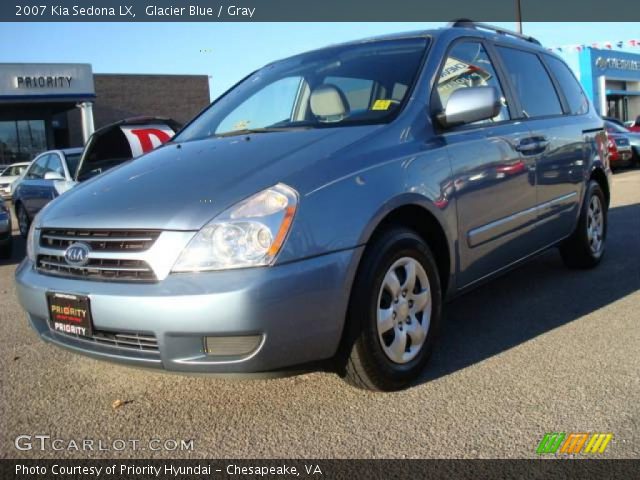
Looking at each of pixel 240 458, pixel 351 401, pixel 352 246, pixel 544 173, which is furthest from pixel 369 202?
pixel 544 173

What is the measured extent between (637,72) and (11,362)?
42.9 meters

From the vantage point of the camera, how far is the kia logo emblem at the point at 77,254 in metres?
2.64

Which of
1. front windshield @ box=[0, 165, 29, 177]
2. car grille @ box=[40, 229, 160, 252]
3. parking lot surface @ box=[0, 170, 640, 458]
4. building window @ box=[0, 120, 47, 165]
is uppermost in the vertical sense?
building window @ box=[0, 120, 47, 165]

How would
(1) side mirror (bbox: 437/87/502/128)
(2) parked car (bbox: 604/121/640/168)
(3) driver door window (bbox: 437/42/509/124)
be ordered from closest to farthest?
(1) side mirror (bbox: 437/87/502/128) < (3) driver door window (bbox: 437/42/509/124) < (2) parked car (bbox: 604/121/640/168)

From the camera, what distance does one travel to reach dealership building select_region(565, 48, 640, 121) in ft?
108

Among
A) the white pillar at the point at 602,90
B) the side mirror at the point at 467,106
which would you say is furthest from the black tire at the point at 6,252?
the white pillar at the point at 602,90

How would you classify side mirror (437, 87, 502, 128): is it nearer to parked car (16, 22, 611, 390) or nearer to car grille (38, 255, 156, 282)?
parked car (16, 22, 611, 390)

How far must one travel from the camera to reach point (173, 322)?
238cm

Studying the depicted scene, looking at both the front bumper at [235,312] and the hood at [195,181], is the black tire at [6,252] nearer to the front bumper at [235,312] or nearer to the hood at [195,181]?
the hood at [195,181]

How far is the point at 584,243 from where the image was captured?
4.98m

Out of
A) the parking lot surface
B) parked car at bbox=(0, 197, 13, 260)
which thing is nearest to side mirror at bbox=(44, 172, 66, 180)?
parked car at bbox=(0, 197, 13, 260)

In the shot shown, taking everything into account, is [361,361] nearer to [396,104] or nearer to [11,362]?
[396,104]

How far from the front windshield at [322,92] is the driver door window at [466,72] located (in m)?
0.20

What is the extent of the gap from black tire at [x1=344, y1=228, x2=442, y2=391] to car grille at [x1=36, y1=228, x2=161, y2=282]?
867mm
